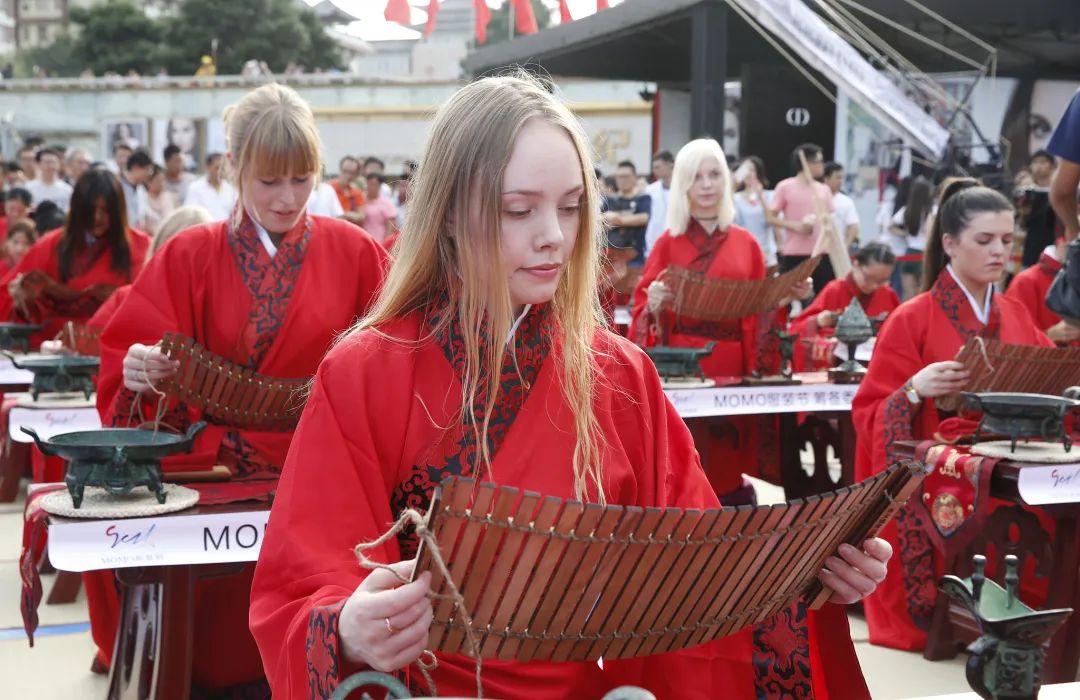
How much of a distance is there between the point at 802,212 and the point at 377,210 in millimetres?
4842

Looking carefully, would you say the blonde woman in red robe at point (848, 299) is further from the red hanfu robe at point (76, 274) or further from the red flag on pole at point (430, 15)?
the red flag on pole at point (430, 15)

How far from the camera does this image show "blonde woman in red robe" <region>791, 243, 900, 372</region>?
27.5ft

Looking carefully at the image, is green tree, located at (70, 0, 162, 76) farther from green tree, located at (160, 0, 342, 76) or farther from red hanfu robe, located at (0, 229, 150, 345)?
red hanfu robe, located at (0, 229, 150, 345)

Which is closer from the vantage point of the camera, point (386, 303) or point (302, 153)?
point (386, 303)

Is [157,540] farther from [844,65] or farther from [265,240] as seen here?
[844,65]

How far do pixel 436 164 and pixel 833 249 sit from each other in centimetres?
979

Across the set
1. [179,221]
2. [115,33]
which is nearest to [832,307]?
[179,221]

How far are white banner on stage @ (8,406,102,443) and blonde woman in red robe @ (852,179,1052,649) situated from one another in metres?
3.15

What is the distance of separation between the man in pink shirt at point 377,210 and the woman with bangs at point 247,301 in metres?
9.97

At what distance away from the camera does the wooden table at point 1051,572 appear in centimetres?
429

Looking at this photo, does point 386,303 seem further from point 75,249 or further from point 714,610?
point 75,249

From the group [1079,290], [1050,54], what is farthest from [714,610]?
[1050,54]

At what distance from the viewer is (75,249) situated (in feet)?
23.6

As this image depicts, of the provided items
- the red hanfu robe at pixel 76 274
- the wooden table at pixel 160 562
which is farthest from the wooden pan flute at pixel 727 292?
the wooden table at pixel 160 562
